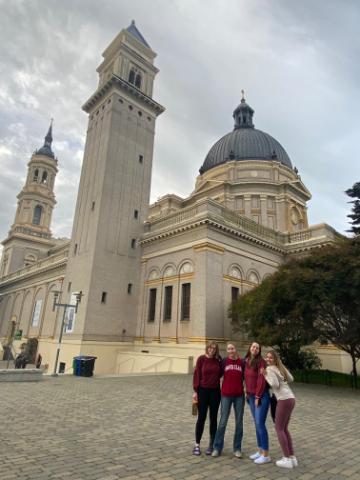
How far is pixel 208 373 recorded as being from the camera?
256 inches

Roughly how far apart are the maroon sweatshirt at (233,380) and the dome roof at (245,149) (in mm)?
43998

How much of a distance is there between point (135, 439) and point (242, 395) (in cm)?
262

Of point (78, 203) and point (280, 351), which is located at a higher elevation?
point (78, 203)

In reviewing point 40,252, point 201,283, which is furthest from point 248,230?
point 40,252

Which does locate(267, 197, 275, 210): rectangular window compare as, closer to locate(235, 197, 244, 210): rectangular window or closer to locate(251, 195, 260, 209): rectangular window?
locate(251, 195, 260, 209): rectangular window

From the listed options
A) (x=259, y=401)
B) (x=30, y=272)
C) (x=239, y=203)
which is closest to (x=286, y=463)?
(x=259, y=401)

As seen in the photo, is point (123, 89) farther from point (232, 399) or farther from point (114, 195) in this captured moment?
point (232, 399)

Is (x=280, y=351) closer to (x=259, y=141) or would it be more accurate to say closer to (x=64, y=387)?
(x=64, y=387)

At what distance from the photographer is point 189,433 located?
7902mm

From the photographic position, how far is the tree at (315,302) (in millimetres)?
16688

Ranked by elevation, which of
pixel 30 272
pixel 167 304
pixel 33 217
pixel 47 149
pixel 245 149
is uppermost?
pixel 47 149

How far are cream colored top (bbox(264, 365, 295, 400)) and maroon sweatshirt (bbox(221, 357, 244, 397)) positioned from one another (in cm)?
63

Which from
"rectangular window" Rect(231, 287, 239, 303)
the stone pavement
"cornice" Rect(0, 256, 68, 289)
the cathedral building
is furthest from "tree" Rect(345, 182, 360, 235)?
"cornice" Rect(0, 256, 68, 289)

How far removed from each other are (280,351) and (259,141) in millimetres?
36063
